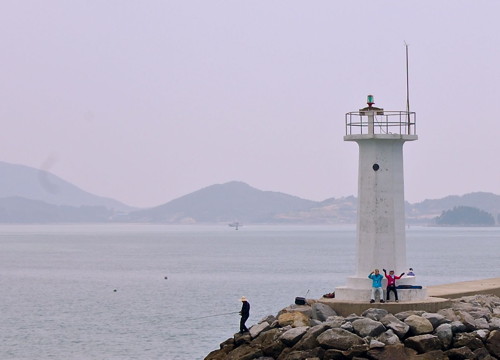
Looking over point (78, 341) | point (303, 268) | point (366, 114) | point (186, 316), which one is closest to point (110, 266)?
point (303, 268)

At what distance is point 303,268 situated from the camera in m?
82.0

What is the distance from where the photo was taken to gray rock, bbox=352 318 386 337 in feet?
70.1

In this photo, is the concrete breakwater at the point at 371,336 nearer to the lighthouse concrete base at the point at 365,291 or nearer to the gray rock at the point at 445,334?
the gray rock at the point at 445,334

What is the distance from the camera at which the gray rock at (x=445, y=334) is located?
2145cm

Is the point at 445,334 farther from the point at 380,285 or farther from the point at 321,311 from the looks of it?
the point at 321,311

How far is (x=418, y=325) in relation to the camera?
21.7 m

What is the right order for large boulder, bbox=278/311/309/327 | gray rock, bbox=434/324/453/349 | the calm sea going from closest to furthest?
1. gray rock, bbox=434/324/453/349
2. large boulder, bbox=278/311/309/327
3. the calm sea

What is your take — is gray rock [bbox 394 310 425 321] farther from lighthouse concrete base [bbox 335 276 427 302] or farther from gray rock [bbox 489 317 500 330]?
gray rock [bbox 489 317 500 330]

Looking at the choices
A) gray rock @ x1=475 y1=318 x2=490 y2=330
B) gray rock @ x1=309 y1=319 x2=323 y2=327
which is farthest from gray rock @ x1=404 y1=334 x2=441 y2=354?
gray rock @ x1=309 y1=319 x2=323 y2=327

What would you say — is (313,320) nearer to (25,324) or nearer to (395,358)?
(395,358)

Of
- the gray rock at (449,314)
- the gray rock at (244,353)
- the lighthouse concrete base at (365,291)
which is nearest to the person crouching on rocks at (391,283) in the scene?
the lighthouse concrete base at (365,291)

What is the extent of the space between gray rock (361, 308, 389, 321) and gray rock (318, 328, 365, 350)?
105cm

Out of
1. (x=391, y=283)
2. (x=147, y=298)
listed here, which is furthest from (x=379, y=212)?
(x=147, y=298)

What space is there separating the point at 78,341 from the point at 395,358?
18595 millimetres
